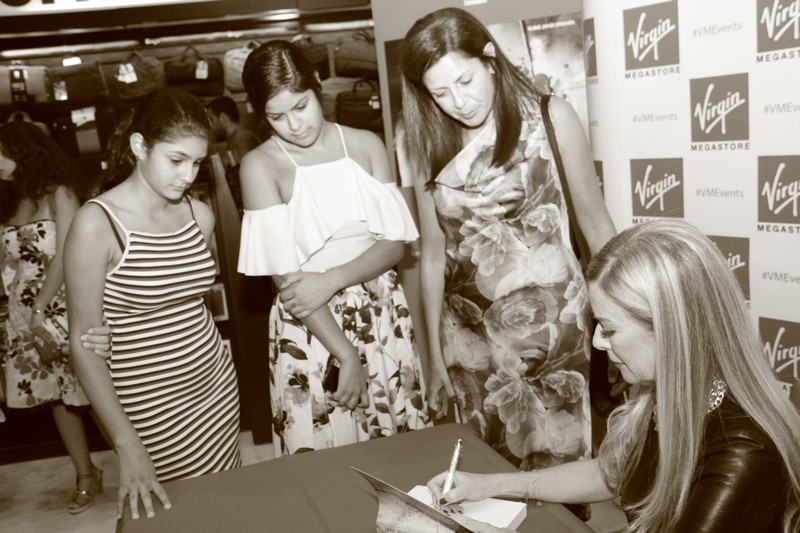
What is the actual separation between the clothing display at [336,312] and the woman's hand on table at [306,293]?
38 millimetres

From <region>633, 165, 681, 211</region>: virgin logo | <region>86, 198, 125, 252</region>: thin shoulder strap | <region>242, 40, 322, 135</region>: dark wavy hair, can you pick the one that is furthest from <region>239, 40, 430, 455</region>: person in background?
<region>633, 165, 681, 211</region>: virgin logo

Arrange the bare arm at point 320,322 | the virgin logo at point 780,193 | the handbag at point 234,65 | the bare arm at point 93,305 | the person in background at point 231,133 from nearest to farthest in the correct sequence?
the bare arm at point 93,305 → the bare arm at point 320,322 → the virgin logo at point 780,193 → the person in background at point 231,133 → the handbag at point 234,65

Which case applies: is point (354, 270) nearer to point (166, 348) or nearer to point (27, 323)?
point (166, 348)

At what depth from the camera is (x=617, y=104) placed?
8.34 feet

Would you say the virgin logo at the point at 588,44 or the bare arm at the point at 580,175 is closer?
the bare arm at the point at 580,175

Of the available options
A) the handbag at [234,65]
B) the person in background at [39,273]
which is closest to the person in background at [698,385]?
the person in background at [39,273]

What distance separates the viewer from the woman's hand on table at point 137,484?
1.39m

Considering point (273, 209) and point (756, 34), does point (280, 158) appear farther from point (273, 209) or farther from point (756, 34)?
point (756, 34)

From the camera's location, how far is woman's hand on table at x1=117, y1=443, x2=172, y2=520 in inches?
54.7

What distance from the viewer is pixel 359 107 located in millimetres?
4309

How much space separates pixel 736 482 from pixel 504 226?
924 millimetres

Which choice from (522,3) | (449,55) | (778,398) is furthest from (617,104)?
(778,398)

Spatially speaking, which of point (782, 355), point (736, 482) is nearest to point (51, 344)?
point (782, 355)

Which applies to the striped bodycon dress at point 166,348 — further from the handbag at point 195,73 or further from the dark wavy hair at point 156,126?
the handbag at point 195,73
